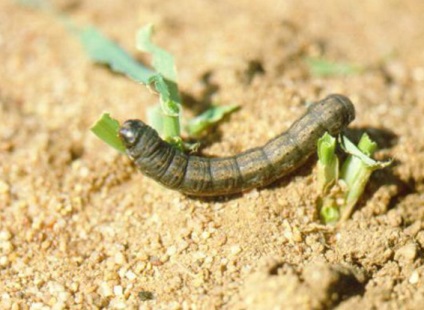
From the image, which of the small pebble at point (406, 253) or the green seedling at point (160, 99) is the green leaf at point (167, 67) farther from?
the small pebble at point (406, 253)

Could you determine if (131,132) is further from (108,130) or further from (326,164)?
(326,164)

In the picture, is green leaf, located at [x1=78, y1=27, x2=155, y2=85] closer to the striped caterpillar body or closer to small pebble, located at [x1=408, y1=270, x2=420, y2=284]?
the striped caterpillar body

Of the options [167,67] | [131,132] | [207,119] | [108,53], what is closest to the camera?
[131,132]

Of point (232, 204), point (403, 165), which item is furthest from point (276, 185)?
point (403, 165)

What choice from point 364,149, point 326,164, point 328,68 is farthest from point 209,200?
point 328,68

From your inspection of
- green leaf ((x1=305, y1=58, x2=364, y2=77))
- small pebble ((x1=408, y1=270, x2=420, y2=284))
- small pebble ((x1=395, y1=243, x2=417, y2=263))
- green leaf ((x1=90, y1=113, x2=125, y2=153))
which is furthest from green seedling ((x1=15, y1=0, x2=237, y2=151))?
small pebble ((x1=408, y1=270, x2=420, y2=284))

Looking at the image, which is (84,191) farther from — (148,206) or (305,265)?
(305,265)

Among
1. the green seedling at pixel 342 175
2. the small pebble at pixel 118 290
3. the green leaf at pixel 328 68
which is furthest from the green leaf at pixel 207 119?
the small pebble at pixel 118 290
